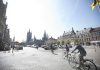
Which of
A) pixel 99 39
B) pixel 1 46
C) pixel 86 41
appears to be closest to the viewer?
pixel 1 46

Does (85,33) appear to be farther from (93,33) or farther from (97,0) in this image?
(97,0)

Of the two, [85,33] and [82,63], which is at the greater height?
[85,33]

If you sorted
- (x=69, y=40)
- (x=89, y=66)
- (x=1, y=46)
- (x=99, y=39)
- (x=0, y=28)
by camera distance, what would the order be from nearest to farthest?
(x=89, y=66) < (x=1, y=46) < (x=0, y=28) < (x=99, y=39) < (x=69, y=40)

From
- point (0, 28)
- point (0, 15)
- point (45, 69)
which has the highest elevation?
point (0, 15)

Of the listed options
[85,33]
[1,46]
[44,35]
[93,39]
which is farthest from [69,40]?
[1,46]

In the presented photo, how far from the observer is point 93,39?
9925 centimetres

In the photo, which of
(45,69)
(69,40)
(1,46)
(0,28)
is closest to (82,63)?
(45,69)

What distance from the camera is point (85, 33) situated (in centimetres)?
10888

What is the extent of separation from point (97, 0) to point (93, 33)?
9887 centimetres

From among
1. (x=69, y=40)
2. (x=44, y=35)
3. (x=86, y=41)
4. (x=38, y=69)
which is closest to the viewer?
(x=38, y=69)

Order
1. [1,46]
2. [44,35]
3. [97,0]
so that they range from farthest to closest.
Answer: [44,35] < [1,46] < [97,0]

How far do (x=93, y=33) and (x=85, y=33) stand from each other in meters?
9.69

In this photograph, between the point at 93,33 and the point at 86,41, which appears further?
the point at 86,41

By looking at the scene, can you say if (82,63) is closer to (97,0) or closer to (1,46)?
(97,0)
